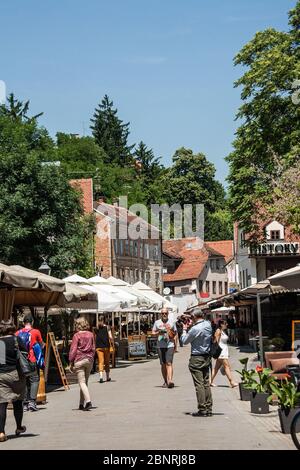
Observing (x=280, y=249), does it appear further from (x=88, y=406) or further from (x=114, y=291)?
(x=88, y=406)

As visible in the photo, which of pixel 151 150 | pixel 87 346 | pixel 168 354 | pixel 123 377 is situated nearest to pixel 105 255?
pixel 151 150

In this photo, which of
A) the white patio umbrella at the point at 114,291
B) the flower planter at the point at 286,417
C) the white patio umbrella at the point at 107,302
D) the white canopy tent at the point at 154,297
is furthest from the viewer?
the white canopy tent at the point at 154,297

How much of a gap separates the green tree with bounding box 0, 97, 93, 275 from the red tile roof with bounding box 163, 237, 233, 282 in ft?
187

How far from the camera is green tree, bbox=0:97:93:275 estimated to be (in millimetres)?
42594

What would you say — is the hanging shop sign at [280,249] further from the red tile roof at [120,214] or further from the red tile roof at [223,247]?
the red tile roof at [223,247]

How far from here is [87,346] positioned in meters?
16.9

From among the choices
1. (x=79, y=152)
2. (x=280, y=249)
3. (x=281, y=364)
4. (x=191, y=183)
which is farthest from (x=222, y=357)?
(x=191, y=183)

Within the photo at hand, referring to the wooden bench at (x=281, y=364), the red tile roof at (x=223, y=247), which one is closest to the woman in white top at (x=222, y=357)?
the wooden bench at (x=281, y=364)

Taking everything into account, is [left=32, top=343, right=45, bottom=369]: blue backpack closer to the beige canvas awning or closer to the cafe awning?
the beige canvas awning

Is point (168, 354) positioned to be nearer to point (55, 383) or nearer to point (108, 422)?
point (55, 383)

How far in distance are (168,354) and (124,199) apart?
228ft

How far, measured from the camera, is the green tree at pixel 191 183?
103m

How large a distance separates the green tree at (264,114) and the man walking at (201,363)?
68.4 feet

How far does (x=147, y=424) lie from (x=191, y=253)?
91332 mm
